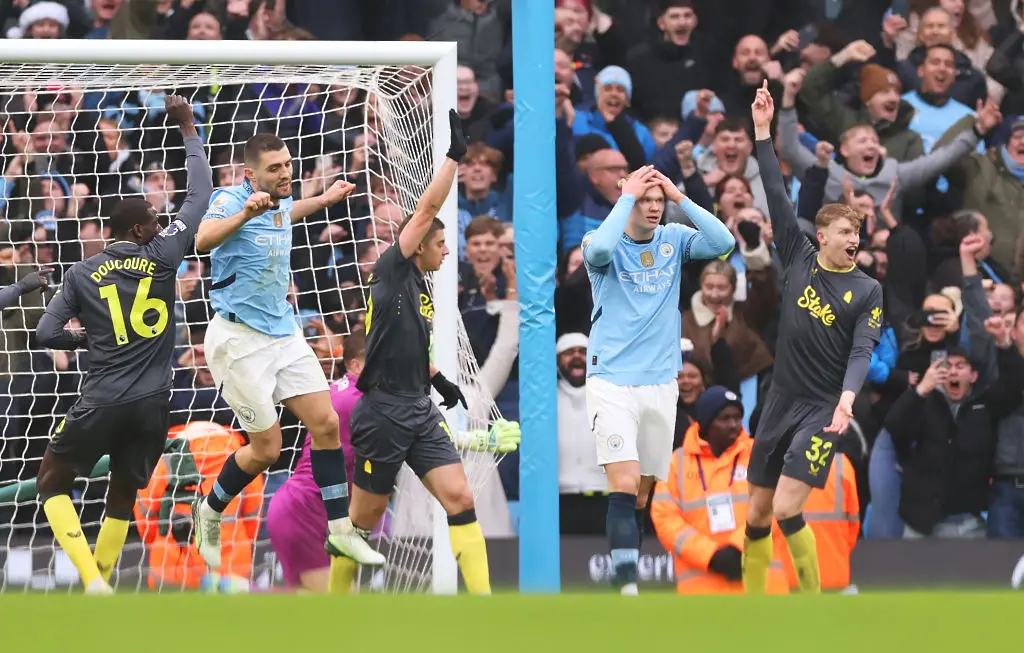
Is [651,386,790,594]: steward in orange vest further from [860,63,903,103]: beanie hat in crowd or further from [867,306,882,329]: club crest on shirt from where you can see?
[860,63,903,103]: beanie hat in crowd

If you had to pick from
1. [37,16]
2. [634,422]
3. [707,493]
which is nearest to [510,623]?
[634,422]

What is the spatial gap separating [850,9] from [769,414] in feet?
10.7

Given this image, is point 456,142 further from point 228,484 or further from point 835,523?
point 835,523

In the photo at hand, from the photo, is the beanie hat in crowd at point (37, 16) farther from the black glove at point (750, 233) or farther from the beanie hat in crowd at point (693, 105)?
the black glove at point (750, 233)

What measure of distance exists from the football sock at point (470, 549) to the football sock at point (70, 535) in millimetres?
1669

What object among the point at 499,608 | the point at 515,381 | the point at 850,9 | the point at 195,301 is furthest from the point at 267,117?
the point at 499,608

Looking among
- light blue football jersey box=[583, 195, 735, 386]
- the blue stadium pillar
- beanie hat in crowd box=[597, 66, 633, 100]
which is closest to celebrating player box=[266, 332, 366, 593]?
the blue stadium pillar

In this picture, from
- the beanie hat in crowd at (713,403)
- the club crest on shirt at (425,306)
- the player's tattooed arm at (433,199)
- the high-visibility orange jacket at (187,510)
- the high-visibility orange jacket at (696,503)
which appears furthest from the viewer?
the high-visibility orange jacket at (187,510)

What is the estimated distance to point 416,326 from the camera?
6570mm

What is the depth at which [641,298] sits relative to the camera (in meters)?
6.91

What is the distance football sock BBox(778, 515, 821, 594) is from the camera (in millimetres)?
6867

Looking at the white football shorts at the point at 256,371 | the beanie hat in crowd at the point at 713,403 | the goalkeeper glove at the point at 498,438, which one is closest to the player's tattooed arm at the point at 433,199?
the white football shorts at the point at 256,371

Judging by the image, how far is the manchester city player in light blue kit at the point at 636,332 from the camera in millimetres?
6738

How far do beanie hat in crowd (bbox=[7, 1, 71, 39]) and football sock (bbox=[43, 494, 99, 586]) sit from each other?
3.28m
